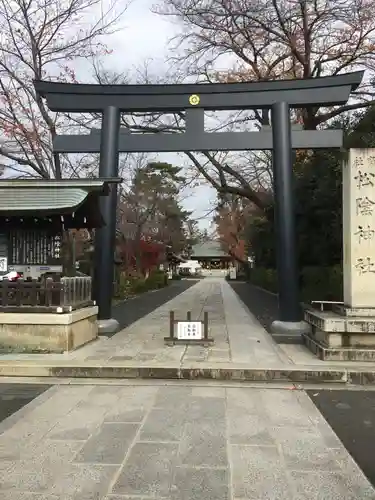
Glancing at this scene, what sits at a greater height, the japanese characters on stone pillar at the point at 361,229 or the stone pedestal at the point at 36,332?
the japanese characters on stone pillar at the point at 361,229

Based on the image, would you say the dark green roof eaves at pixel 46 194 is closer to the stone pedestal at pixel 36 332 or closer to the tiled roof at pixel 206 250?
the stone pedestal at pixel 36 332

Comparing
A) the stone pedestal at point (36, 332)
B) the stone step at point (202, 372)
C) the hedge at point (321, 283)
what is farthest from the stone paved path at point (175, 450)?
the hedge at point (321, 283)

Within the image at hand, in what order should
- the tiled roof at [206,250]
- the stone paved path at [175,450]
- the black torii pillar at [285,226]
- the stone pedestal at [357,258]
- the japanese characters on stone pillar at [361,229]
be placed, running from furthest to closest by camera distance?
the tiled roof at [206,250], the black torii pillar at [285,226], the japanese characters on stone pillar at [361,229], the stone pedestal at [357,258], the stone paved path at [175,450]

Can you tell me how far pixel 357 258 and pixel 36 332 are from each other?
Result: 20.6 ft

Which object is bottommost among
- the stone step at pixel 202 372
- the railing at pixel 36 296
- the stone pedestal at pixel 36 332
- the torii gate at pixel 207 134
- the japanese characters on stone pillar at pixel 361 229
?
the stone step at pixel 202 372

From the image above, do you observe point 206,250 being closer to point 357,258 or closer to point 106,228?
point 106,228

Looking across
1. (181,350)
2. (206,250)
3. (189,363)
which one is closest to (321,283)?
(181,350)

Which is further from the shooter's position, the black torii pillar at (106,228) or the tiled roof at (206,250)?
the tiled roof at (206,250)

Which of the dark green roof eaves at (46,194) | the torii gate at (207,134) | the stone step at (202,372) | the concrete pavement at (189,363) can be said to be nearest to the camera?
the stone step at (202,372)

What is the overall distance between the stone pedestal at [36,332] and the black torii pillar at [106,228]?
2549 millimetres

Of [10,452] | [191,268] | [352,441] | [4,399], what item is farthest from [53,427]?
[191,268]

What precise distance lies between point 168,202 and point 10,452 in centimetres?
3672

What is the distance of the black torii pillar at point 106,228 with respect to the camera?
11.8 m

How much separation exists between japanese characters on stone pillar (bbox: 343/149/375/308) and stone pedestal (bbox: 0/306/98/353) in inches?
213
